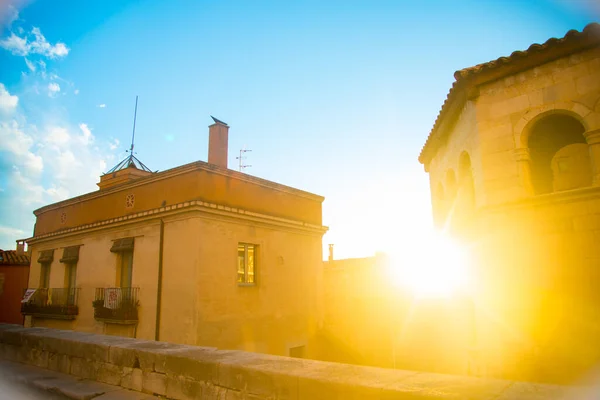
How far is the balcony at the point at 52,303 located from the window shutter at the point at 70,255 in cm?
119

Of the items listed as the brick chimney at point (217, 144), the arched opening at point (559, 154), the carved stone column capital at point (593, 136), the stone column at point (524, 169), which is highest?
the brick chimney at point (217, 144)

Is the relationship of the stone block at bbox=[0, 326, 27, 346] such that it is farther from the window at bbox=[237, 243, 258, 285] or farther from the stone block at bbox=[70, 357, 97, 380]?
the window at bbox=[237, 243, 258, 285]

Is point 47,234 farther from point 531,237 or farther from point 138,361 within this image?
point 531,237

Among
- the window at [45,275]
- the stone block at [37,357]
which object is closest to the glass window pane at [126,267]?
the window at [45,275]

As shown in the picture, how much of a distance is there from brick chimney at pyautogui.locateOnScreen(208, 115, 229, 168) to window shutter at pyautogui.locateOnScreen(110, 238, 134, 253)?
13.3 feet

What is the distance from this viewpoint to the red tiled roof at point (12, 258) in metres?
23.3

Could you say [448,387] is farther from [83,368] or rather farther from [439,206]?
[439,206]

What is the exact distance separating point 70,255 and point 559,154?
692 inches

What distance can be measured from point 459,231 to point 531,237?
234cm

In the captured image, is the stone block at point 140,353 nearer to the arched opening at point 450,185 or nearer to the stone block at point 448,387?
the stone block at point 448,387

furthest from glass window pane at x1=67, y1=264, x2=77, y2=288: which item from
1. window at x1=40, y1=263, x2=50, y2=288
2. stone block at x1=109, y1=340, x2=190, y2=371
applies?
stone block at x1=109, y1=340, x2=190, y2=371

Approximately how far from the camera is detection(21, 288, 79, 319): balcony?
50.2 feet

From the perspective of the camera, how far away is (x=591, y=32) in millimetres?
5480

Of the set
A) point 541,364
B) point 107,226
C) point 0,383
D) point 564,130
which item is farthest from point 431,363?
point 107,226
